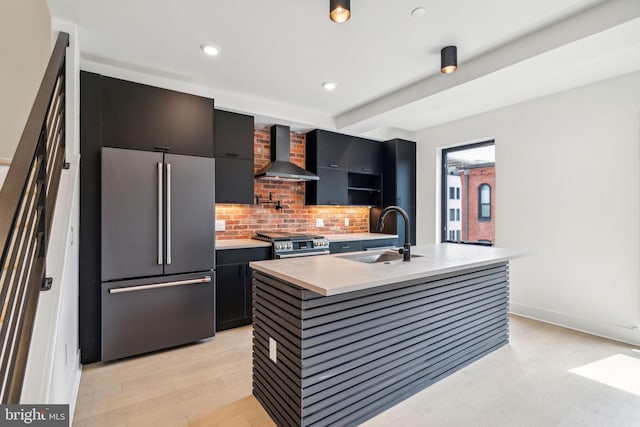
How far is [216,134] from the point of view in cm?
352

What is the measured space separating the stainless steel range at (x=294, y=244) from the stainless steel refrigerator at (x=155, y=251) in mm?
730

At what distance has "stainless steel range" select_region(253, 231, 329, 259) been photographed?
3568 mm

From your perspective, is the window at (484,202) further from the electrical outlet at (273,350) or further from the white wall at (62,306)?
the white wall at (62,306)

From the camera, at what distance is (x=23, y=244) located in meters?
1.16

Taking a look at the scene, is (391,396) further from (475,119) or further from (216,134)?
(475,119)

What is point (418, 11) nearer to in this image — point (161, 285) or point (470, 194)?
point (161, 285)

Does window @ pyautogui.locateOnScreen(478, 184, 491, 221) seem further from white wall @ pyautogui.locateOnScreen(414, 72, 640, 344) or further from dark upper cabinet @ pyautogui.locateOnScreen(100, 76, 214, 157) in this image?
dark upper cabinet @ pyautogui.locateOnScreen(100, 76, 214, 157)

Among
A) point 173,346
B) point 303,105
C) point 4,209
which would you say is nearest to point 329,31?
point 303,105

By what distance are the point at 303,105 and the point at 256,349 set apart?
3.04m

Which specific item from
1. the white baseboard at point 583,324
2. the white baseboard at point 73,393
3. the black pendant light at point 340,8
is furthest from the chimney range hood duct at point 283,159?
the white baseboard at point 583,324

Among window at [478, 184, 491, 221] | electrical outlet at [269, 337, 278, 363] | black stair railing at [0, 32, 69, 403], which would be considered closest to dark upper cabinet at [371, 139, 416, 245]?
window at [478, 184, 491, 221]

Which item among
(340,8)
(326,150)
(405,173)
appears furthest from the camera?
(405,173)

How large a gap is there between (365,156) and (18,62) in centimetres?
412

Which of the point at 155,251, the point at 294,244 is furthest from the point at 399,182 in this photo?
the point at 155,251
